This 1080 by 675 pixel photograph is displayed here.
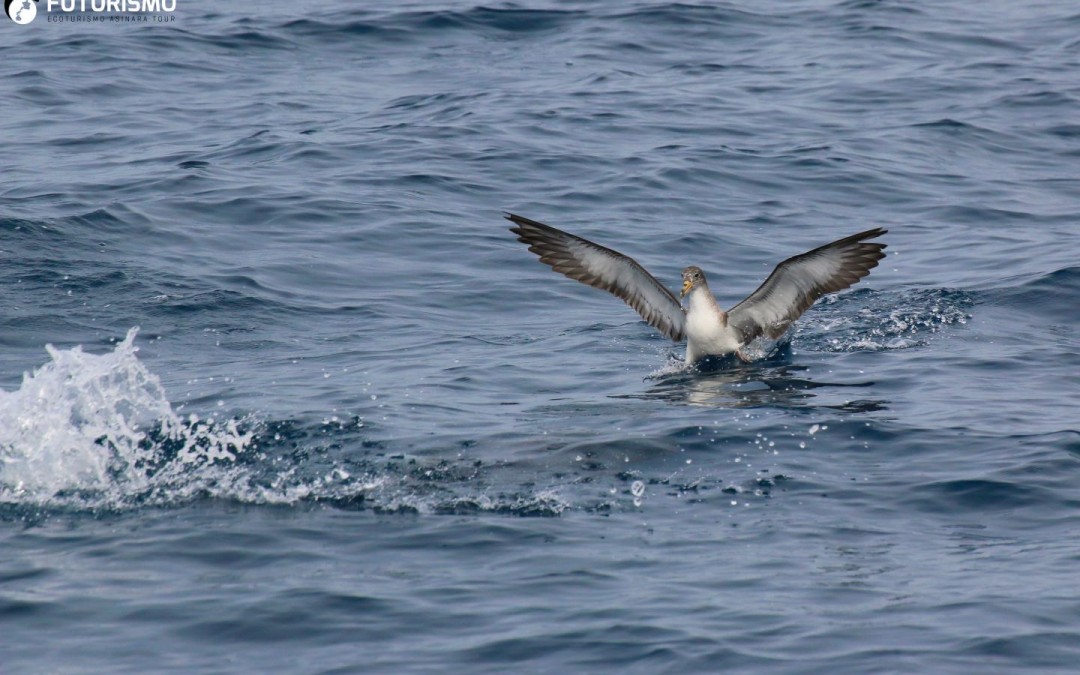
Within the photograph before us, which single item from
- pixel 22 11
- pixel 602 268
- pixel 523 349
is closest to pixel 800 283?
pixel 602 268

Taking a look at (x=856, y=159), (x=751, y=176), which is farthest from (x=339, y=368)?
(x=856, y=159)

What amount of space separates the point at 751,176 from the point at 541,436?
8579mm

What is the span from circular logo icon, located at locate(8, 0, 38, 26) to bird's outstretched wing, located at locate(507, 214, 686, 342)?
1572cm

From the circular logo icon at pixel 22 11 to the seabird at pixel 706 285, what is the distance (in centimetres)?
1571

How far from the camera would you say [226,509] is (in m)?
8.55

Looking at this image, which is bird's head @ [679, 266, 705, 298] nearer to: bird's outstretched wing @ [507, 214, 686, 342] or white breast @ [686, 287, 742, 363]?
white breast @ [686, 287, 742, 363]

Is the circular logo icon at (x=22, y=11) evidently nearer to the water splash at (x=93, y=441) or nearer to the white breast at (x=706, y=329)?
the white breast at (x=706, y=329)

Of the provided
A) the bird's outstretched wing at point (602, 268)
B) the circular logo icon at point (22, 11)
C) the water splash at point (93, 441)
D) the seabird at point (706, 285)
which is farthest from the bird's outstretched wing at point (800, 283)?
the circular logo icon at point (22, 11)

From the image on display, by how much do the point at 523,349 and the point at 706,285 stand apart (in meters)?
1.63

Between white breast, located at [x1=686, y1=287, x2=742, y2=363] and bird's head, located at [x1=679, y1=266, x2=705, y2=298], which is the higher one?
bird's head, located at [x1=679, y1=266, x2=705, y2=298]

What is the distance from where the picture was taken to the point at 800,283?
12328 millimetres

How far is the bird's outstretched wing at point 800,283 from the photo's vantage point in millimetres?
11938

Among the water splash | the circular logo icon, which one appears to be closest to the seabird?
the water splash

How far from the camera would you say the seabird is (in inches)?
478
